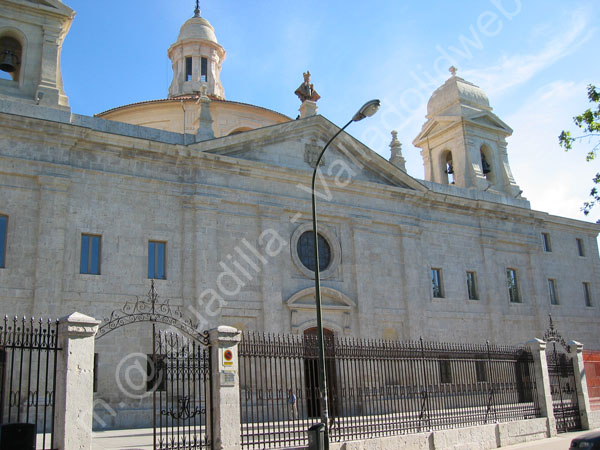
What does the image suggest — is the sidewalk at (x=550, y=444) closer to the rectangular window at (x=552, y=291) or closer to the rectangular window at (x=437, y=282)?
the rectangular window at (x=437, y=282)

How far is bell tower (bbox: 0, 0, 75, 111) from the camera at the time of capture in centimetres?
2062

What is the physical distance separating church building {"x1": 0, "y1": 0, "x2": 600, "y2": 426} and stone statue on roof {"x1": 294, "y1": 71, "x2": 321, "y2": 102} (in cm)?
10

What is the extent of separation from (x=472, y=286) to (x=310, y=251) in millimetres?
9209

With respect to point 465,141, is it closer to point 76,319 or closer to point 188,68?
point 188,68

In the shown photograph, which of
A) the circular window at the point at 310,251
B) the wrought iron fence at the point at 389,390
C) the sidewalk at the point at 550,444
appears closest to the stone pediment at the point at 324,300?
the circular window at the point at 310,251

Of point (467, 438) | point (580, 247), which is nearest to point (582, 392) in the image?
point (467, 438)

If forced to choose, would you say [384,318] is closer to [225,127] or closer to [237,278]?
[237,278]

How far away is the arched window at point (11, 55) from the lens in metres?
21.1

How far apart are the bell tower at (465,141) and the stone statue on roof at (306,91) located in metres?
9.11

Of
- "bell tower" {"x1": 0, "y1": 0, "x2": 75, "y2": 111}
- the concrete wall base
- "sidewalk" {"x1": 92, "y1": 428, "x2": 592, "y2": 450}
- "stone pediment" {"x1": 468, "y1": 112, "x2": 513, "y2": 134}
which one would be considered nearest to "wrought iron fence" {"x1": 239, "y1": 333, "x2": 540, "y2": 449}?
the concrete wall base

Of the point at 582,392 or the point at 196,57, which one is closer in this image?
the point at 582,392

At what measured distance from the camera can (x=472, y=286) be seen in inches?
1146

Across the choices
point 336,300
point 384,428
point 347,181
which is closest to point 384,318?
point 336,300

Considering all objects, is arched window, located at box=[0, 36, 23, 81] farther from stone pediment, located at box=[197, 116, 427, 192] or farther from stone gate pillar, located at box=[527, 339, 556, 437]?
stone gate pillar, located at box=[527, 339, 556, 437]
